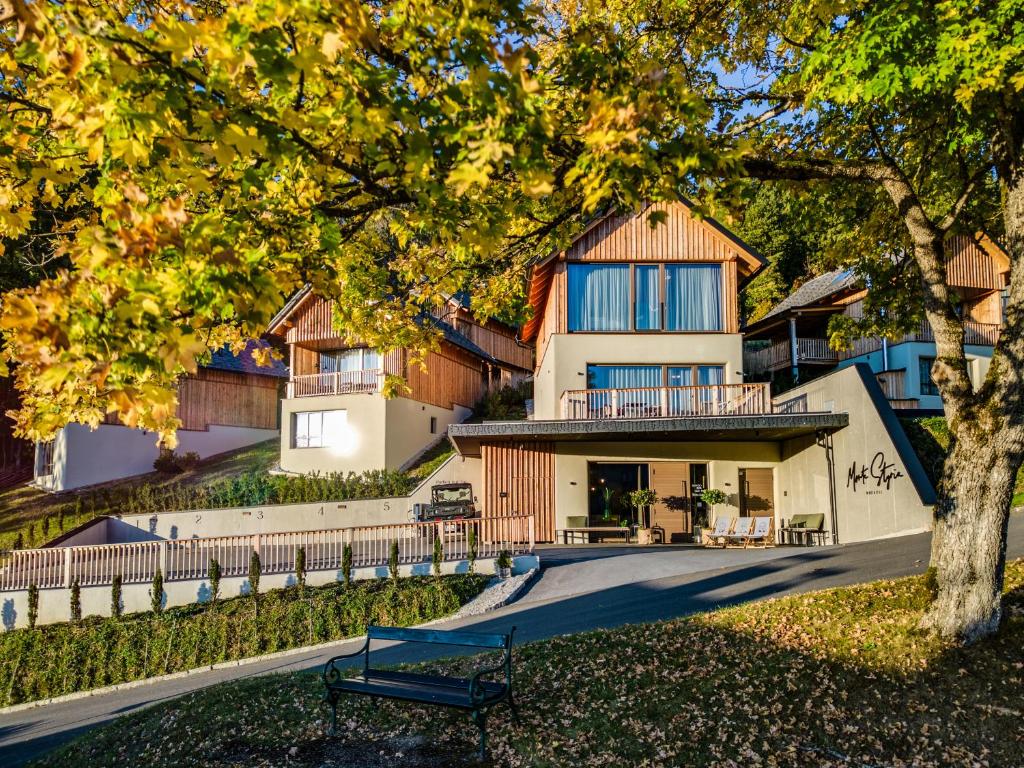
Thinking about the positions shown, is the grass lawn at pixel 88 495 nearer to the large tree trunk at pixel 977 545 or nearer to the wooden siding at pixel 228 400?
the wooden siding at pixel 228 400

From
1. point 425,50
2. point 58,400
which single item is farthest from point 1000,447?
point 58,400

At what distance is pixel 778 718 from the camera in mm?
6035

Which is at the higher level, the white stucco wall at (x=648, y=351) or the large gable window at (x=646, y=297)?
the large gable window at (x=646, y=297)

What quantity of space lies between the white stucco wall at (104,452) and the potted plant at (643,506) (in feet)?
68.4

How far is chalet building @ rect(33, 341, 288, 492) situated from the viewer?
31328mm

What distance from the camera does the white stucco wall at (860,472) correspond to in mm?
15906

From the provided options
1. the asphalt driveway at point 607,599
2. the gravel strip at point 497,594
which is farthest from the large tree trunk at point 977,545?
the gravel strip at point 497,594

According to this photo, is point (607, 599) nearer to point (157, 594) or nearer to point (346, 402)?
point (157, 594)

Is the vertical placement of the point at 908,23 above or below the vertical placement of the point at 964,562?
above

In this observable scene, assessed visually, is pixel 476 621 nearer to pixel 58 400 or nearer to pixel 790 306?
pixel 58 400

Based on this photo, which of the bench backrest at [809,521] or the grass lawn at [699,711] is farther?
the bench backrest at [809,521]

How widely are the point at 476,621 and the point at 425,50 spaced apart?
10.9 m

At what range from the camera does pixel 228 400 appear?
38.0 m

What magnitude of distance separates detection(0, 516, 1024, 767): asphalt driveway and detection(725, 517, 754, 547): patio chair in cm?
420
